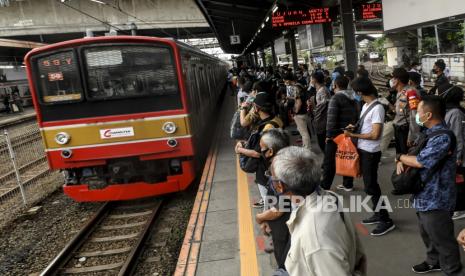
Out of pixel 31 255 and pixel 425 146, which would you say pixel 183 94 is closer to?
pixel 31 255

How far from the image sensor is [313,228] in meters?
1.79

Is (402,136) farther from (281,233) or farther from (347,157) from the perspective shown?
(281,233)

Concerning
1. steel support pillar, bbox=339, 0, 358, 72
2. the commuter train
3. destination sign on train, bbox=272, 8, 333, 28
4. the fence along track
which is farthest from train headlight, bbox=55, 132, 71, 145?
destination sign on train, bbox=272, 8, 333, 28

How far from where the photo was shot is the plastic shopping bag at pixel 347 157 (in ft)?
14.7

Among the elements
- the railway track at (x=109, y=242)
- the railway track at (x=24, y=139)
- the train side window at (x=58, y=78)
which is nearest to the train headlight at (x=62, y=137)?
the train side window at (x=58, y=78)

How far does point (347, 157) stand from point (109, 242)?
11.3 ft

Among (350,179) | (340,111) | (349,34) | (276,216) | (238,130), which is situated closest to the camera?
(276,216)

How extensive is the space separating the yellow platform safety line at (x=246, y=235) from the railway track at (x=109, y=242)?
137cm

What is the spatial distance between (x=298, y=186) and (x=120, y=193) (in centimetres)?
523

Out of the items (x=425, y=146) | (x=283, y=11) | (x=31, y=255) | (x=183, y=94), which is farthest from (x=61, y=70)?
(x=283, y=11)

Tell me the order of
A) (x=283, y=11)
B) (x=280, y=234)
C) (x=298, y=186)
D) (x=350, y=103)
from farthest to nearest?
(x=283, y=11) < (x=350, y=103) < (x=280, y=234) < (x=298, y=186)

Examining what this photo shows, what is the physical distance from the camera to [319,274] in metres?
1.75

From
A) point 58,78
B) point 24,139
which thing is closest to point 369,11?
point 58,78

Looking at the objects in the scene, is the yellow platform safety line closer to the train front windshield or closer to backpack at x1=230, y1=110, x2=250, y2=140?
backpack at x1=230, y1=110, x2=250, y2=140
